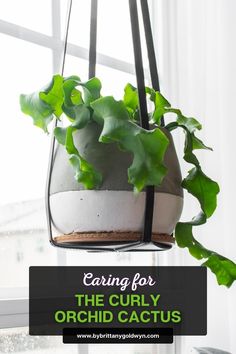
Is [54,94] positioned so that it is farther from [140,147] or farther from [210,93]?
[210,93]

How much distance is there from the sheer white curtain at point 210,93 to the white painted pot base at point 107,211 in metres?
0.85

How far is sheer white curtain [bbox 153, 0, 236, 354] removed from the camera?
1601mm

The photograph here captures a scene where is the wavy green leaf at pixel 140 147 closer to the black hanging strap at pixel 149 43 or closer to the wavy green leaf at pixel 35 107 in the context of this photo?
the wavy green leaf at pixel 35 107

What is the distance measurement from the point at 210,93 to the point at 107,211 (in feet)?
3.36

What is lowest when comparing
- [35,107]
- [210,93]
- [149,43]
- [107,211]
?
[107,211]

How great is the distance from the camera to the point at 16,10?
1.37 metres

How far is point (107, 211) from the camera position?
0.76 meters

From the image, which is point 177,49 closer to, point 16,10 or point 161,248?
point 16,10

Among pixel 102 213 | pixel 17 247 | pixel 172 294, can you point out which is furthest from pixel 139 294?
pixel 102 213

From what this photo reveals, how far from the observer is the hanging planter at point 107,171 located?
2.32 feet

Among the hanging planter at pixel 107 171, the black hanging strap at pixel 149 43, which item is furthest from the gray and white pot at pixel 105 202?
the black hanging strap at pixel 149 43

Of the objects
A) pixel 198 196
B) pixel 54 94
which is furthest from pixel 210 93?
pixel 54 94

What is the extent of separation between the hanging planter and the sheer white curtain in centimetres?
83

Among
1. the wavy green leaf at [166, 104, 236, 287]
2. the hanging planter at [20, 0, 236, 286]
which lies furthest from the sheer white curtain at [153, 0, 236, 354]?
the hanging planter at [20, 0, 236, 286]
